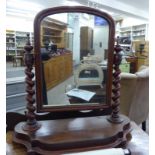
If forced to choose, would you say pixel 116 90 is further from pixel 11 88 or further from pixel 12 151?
pixel 11 88

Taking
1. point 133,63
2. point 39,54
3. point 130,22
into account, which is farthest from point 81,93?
point 130,22

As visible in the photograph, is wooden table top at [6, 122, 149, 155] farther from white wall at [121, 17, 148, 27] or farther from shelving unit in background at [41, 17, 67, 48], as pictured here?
white wall at [121, 17, 148, 27]

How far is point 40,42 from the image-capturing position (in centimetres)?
82

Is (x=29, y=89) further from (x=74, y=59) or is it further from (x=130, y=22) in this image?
(x=130, y=22)

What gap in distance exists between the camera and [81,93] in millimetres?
941

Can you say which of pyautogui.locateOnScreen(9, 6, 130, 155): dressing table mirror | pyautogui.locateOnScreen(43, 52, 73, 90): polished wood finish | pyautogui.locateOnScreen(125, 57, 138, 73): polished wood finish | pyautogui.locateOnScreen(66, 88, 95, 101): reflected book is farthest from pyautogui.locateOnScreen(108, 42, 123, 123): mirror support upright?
pyautogui.locateOnScreen(125, 57, 138, 73): polished wood finish

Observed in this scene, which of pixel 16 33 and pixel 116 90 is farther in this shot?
pixel 16 33

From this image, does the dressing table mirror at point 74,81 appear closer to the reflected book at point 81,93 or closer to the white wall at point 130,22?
the reflected book at point 81,93

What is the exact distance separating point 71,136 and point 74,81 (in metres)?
0.26

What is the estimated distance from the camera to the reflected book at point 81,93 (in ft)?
3.06

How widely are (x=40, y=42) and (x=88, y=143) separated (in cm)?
45

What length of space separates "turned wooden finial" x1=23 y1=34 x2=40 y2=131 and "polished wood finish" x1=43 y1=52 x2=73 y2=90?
0.07 metres

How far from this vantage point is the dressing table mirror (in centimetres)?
81

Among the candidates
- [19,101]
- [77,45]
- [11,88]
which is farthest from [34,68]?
[11,88]
